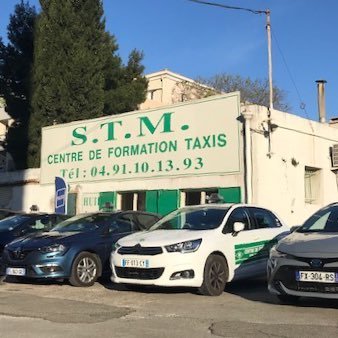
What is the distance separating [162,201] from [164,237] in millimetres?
8072

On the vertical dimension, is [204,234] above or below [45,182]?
below

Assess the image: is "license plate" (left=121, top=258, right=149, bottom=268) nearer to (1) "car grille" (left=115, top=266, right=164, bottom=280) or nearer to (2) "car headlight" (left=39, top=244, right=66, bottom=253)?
(1) "car grille" (left=115, top=266, right=164, bottom=280)

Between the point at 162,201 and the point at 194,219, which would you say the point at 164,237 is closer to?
the point at 194,219

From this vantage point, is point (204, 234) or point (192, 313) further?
point (204, 234)

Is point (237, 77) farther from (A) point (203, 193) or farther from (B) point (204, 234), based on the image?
(B) point (204, 234)

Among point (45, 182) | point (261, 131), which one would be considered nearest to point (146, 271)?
point (261, 131)

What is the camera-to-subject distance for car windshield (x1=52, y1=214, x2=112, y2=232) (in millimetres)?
11695

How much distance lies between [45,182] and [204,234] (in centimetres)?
1306

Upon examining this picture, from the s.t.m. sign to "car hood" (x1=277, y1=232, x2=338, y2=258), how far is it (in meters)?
7.61

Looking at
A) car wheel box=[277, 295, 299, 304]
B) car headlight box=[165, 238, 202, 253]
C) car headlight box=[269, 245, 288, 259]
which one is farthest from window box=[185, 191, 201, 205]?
car headlight box=[269, 245, 288, 259]

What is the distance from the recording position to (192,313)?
784 centimetres

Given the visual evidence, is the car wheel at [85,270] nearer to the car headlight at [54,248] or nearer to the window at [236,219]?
the car headlight at [54,248]

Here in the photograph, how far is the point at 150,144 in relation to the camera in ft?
59.5

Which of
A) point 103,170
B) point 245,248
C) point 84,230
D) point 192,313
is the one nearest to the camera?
point 192,313
